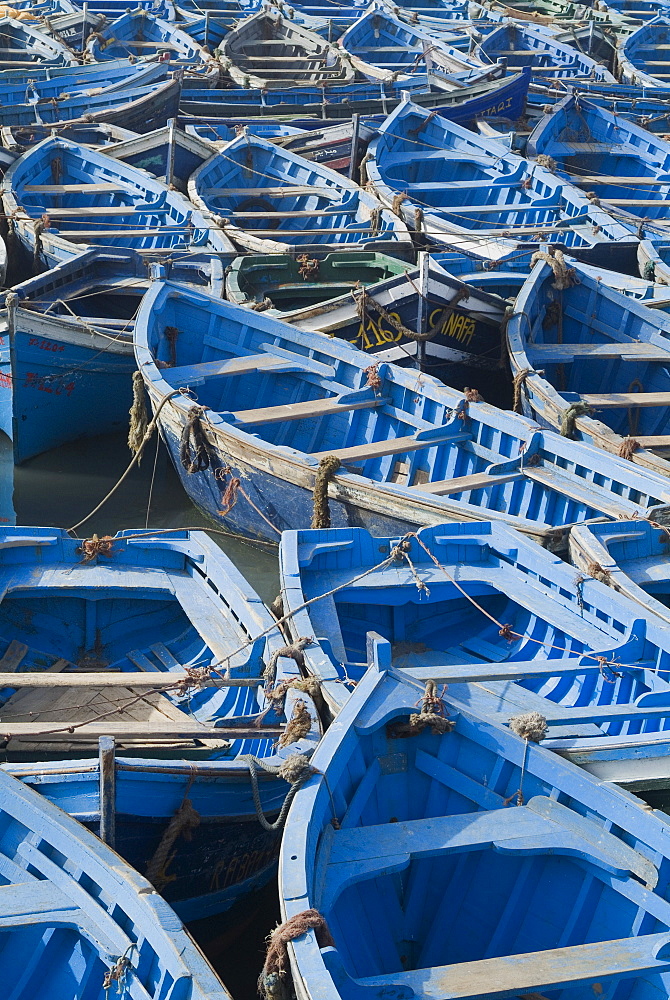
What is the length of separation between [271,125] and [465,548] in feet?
50.3

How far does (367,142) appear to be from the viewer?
22.9 m

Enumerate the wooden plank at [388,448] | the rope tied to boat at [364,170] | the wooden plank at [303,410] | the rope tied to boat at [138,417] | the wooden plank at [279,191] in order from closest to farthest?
the wooden plank at [388,448]
the wooden plank at [303,410]
the rope tied to boat at [138,417]
the wooden plank at [279,191]
the rope tied to boat at [364,170]

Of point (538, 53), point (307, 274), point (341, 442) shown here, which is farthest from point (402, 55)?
point (341, 442)

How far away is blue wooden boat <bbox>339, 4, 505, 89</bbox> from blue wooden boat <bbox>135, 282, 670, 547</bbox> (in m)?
A: 14.4

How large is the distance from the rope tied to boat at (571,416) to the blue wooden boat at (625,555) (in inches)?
94.2

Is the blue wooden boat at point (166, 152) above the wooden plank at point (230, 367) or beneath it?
above

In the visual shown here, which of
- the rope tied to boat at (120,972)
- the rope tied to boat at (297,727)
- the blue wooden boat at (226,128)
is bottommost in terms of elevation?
the rope tied to boat at (120,972)

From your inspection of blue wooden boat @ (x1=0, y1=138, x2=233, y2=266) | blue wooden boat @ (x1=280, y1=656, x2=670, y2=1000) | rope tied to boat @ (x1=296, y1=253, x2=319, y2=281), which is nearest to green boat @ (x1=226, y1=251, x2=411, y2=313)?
rope tied to boat @ (x1=296, y1=253, x2=319, y2=281)

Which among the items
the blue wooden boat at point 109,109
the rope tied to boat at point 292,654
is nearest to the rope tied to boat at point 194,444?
the rope tied to boat at point 292,654

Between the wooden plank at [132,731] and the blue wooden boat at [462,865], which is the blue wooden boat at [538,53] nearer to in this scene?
the wooden plank at [132,731]

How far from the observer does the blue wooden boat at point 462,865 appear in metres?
6.82

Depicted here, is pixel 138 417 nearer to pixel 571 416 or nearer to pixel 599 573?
pixel 571 416

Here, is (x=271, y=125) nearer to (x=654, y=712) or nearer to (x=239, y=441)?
(x=239, y=441)

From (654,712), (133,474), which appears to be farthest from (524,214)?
(654,712)
